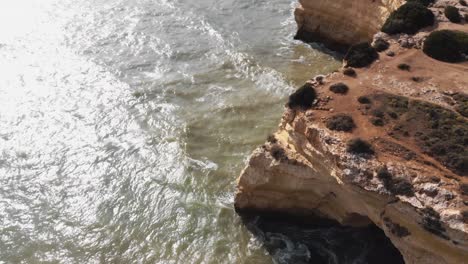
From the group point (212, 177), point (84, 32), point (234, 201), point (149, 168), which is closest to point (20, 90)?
point (84, 32)

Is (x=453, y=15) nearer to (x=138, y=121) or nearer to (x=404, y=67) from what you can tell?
(x=404, y=67)

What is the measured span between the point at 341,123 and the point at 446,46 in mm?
9564

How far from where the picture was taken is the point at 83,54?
36281 millimetres

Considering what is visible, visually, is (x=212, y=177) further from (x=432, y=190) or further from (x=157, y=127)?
(x=432, y=190)

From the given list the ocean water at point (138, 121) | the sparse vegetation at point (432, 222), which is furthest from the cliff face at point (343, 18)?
the sparse vegetation at point (432, 222)

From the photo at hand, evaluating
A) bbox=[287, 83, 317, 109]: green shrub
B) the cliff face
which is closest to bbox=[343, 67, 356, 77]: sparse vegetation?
bbox=[287, 83, 317, 109]: green shrub

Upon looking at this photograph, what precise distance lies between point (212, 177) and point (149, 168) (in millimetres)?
3493

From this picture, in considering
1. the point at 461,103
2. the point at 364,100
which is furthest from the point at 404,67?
the point at 364,100

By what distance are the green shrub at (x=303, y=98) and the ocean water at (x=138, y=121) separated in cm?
552

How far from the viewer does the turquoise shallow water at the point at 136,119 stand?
22.1 m

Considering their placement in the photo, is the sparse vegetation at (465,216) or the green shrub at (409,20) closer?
the sparse vegetation at (465,216)

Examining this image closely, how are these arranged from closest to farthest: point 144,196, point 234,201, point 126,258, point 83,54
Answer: point 126,258, point 234,201, point 144,196, point 83,54

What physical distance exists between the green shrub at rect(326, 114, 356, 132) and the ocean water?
533cm

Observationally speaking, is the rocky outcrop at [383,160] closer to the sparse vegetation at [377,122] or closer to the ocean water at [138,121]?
the sparse vegetation at [377,122]
